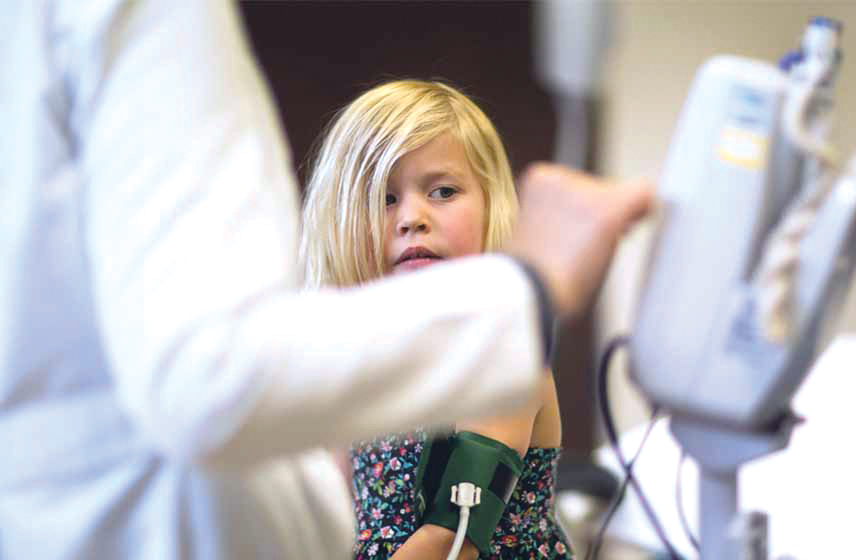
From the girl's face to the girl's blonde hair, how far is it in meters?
0.01

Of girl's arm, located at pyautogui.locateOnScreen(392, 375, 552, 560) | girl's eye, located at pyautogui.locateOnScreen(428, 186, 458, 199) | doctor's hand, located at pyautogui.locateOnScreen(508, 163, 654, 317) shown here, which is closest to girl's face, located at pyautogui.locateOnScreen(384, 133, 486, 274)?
girl's eye, located at pyautogui.locateOnScreen(428, 186, 458, 199)

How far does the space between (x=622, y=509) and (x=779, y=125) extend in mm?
1180

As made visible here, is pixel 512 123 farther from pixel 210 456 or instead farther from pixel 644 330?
pixel 210 456

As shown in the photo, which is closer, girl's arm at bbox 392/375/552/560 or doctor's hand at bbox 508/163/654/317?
doctor's hand at bbox 508/163/654/317

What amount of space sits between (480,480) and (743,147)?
564 millimetres

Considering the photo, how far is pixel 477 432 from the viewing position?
1311 mm

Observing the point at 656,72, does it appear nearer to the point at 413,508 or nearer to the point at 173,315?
the point at 413,508

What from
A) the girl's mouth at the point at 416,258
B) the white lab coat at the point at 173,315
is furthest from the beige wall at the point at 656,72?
the white lab coat at the point at 173,315

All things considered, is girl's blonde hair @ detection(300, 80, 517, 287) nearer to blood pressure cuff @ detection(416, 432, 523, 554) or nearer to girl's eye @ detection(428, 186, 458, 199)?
girl's eye @ detection(428, 186, 458, 199)

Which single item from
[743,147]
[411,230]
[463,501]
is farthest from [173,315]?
[411,230]

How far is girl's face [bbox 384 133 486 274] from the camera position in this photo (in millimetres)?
1403

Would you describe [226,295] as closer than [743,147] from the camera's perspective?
Yes

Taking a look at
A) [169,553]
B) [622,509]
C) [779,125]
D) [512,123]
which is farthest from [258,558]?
[512,123]

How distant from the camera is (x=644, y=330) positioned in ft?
2.88
